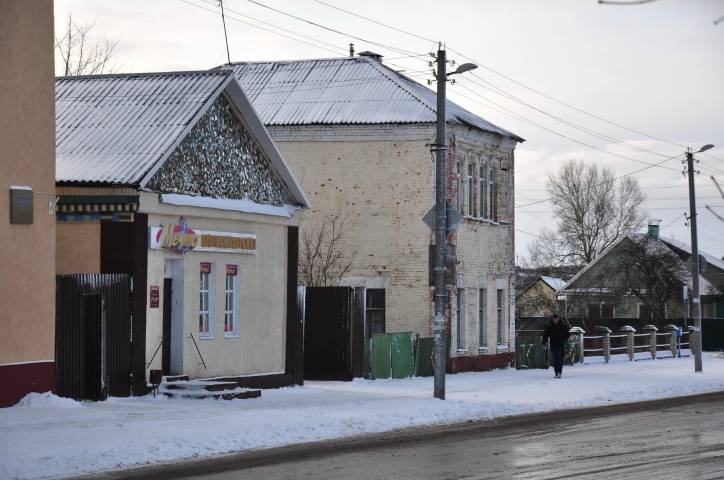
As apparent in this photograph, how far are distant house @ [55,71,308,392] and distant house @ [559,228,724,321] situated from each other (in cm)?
3936

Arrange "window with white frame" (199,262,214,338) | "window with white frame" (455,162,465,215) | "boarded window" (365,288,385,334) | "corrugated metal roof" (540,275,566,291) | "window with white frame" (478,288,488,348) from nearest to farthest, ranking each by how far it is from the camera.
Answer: "window with white frame" (199,262,214,338)
"boarded window" (365,288,385,334)
"window with white frame" (455,162,465,215)
"window with white frame" (478,288,488,348)
"corrugated metal roof" (540,275,566,291)

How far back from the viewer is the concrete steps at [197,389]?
23.6m

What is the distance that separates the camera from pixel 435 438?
19.8m

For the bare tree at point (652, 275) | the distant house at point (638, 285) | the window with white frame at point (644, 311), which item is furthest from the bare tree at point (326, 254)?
the window with white frame at point (644, 311)

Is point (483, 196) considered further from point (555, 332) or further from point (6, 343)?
point (6, 343)

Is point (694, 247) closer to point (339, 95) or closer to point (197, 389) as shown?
point (339, 95)

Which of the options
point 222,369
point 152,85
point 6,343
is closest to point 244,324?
point 222,369

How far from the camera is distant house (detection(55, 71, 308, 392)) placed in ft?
77.0

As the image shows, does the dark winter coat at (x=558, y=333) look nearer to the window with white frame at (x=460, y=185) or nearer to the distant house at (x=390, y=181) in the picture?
the distant house at (x=390, y=181)

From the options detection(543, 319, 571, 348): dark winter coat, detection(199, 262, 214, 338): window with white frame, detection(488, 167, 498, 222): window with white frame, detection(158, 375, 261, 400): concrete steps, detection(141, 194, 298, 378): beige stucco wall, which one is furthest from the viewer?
detection(488, 167, 498, 222): window with white frame

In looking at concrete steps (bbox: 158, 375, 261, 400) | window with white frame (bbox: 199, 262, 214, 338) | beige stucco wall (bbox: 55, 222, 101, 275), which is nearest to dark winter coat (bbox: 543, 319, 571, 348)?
window with white frame (bbox: 199, 262, 214, 338)

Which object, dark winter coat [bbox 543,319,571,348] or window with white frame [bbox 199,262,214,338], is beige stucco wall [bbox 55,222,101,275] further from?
dark winter coat [bbox 543,319,571,348]

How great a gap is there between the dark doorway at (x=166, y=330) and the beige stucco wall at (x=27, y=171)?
3429 mm

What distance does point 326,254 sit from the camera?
36.9 meters
